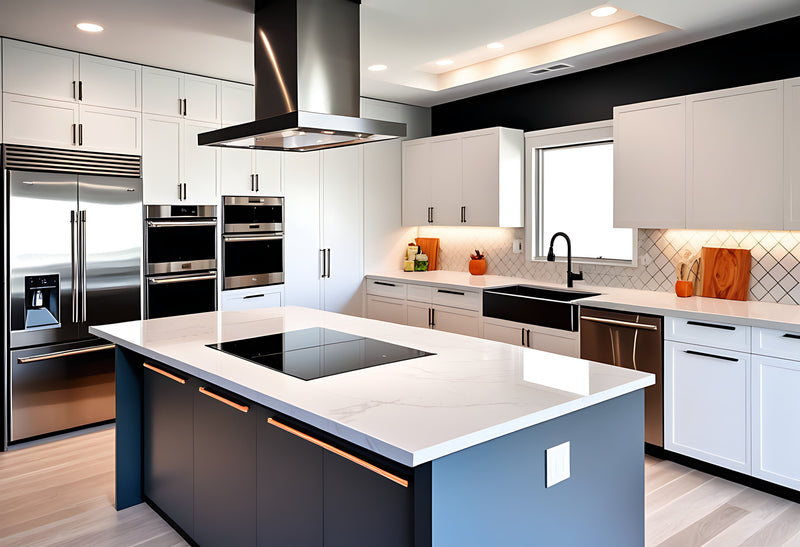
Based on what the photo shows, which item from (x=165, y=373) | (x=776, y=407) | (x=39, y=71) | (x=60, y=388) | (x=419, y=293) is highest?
(x=39, y=71)

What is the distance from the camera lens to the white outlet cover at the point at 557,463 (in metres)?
1.84

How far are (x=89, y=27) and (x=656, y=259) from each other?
3996 mm

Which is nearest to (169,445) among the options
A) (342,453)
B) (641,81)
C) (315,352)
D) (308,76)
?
(315,352)

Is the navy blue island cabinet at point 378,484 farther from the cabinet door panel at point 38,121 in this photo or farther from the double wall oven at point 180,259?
the cabinet door panel at point 38,121

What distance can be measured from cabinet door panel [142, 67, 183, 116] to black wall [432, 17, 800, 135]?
103 inches

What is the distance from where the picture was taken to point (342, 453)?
1793 millimetres

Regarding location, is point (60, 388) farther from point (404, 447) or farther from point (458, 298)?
point (404, 447)

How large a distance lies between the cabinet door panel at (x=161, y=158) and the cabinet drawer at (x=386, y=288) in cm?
200

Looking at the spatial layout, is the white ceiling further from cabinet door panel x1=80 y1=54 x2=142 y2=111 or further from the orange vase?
the orange vase

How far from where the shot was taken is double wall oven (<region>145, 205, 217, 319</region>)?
4523mm

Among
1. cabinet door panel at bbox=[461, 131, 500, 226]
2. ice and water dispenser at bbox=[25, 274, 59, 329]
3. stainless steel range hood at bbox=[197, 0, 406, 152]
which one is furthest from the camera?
cabinet door panel at bbox=[461, 131, 500, 226]

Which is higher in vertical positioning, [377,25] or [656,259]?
[377,25]

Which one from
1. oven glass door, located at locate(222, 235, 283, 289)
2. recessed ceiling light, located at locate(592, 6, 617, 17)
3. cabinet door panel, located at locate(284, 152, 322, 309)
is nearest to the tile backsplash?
cabinet door panel, located at locate(284, 152, 322, 309)

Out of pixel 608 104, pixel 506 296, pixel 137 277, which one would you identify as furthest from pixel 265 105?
pixel 608 104
